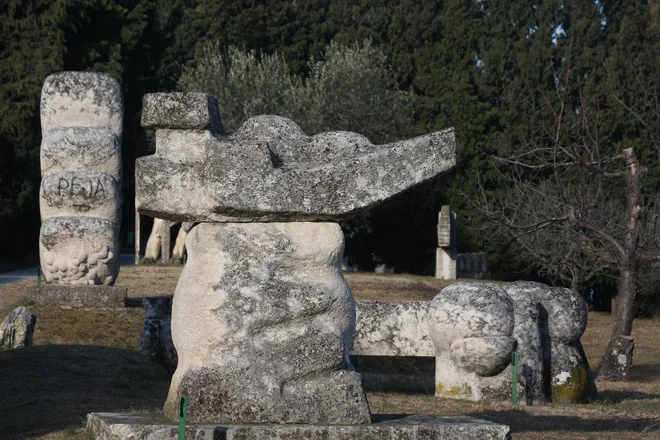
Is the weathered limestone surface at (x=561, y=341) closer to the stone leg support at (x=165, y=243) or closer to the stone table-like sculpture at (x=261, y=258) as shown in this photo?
the stone table-like sculpture at (x=261, y=258)

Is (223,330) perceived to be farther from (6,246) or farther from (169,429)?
(6,246)

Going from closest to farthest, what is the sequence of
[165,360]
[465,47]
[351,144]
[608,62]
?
[351,144]
[165,360]
[608,62]
[465,47]

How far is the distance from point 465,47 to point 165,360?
2772 cm

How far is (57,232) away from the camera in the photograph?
16.7 meters

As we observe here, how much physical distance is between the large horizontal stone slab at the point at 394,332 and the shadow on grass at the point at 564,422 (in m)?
1.49

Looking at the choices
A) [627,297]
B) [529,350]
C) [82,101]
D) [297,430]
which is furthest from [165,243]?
[297,430]

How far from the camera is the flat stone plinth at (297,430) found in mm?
5992

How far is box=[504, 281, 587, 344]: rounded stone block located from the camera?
1177cm

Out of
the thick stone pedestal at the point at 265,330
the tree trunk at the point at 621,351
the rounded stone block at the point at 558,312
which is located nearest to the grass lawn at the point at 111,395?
the tree trunk at the point at 621,351

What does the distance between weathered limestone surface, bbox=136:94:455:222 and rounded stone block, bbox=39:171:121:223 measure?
10.4 metres

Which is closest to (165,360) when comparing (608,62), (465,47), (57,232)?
(57,232)

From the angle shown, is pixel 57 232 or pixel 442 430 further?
pixel 57 232

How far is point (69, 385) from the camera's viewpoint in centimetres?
1084

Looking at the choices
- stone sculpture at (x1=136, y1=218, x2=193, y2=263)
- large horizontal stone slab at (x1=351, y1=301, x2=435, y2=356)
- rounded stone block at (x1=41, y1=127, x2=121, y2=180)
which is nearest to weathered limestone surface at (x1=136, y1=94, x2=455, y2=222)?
large horizontal stone slab at (x1=351, y1=301, x2=435, y2=356)
